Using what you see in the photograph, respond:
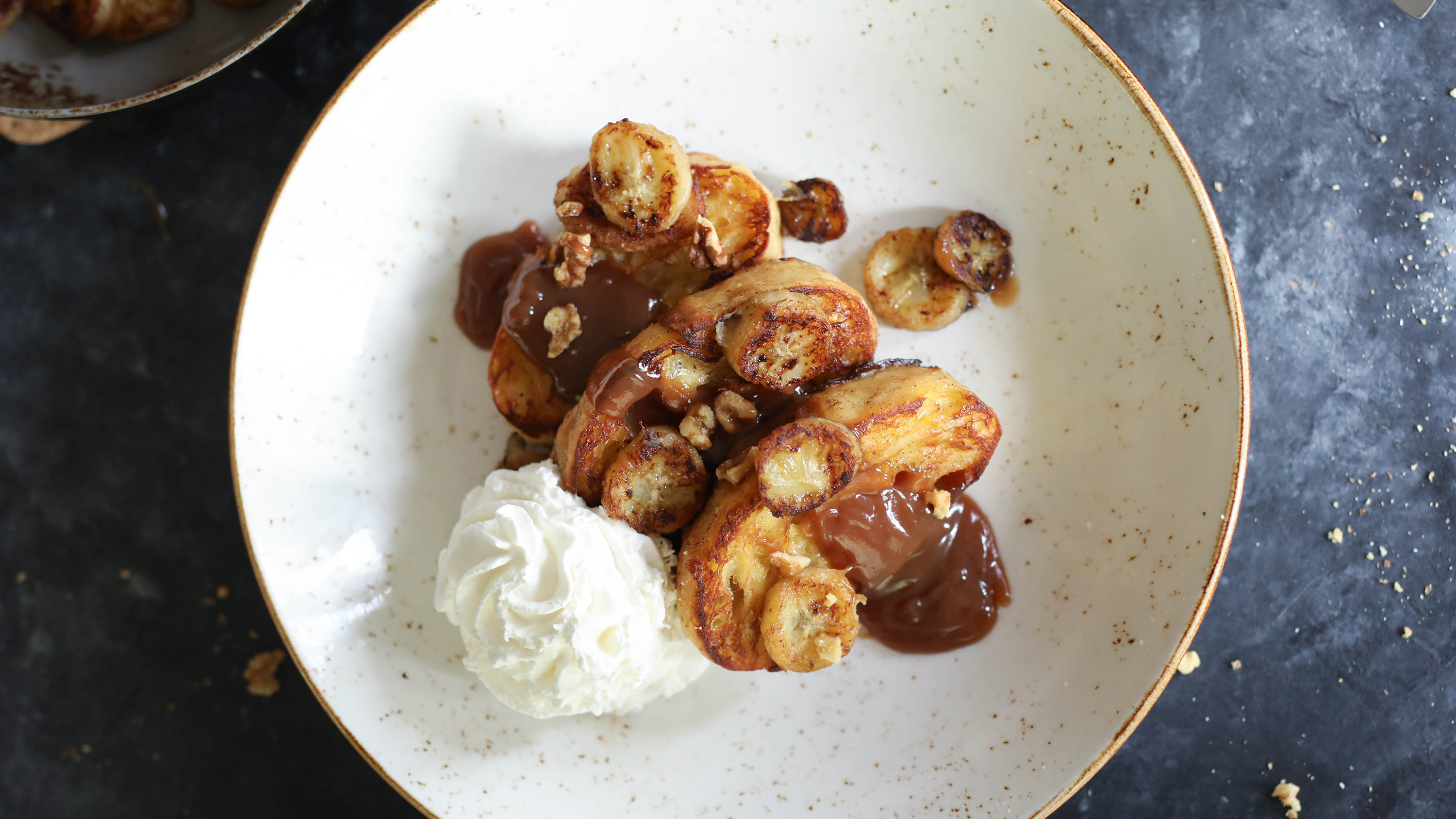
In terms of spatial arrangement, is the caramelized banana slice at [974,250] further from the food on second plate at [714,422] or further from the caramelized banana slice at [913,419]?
the caramelized banana slice at [913,419]

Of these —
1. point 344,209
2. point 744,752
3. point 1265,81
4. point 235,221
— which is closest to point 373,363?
point 344,209

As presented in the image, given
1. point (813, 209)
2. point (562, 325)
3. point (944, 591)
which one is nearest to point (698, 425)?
point (562, 325)

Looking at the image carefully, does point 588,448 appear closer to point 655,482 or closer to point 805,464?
point 655,482

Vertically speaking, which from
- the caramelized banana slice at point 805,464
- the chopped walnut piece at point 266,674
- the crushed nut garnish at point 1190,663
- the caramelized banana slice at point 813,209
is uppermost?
the caramelized banana slice at point 813,209

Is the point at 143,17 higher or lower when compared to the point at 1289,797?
higher

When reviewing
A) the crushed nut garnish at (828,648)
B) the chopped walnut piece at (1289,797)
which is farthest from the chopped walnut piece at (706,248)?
the chopped walnut piece at (1289,797)

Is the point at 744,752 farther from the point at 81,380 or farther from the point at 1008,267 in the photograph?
the point at 81,380

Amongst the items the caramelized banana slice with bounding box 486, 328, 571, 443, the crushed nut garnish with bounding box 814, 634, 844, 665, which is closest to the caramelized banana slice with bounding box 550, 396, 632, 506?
the caramelized banana slice with bounding box 486, 328, 571, 443
